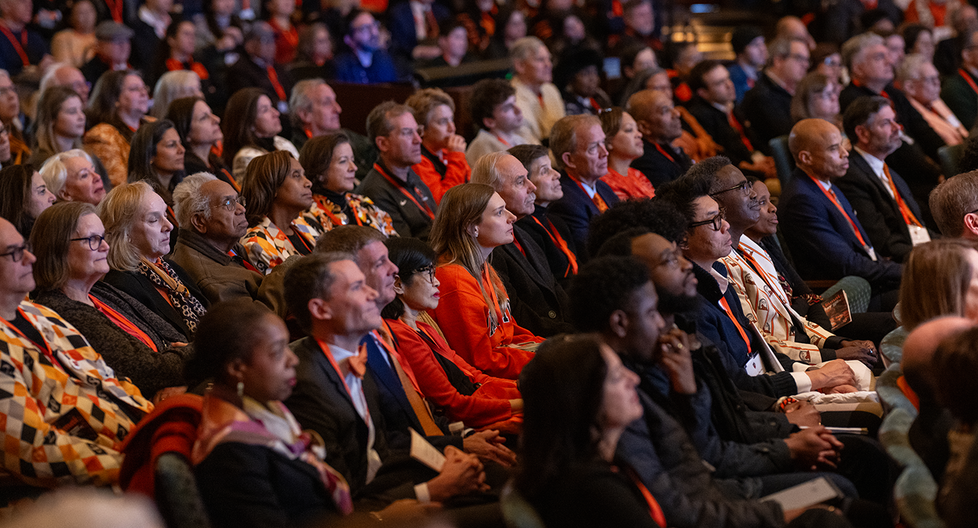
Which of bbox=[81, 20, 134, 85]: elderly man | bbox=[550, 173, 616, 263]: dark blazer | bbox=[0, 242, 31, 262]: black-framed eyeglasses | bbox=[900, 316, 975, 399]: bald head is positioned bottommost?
bbox=[550, 173, 616, 263]: dark blazer

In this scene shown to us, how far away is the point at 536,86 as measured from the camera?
6855mm

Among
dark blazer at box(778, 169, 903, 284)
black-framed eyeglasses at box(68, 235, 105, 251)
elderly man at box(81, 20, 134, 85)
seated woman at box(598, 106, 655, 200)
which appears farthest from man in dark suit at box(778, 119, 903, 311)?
elderly man at box(81, 20, 134, 85)

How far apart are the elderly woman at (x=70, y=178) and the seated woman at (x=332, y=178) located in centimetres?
91

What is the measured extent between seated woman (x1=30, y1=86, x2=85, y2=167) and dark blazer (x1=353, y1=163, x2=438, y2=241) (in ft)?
4.81

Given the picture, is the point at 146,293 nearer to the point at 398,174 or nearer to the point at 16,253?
the point at 16,253

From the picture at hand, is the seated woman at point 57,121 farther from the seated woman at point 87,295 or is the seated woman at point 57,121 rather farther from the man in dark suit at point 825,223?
the man in dark suit at point 825,223

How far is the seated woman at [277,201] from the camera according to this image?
4035mm

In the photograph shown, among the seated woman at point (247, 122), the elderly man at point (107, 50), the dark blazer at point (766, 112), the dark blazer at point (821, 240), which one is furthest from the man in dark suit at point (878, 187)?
the elderly man at point (107, 50)

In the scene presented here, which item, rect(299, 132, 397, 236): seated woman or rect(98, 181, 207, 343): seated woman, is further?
rect(299, 132, 397, 236): seated woman

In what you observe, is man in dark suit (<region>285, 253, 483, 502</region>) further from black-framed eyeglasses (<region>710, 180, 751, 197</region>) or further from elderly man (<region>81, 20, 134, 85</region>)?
elderly man (<region>81, 20, 134, 85</region>)

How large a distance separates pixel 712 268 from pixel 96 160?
2967 mm

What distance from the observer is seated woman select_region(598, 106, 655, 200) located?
5223mm

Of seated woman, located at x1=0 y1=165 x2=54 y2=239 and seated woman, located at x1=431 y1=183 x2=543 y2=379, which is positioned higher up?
seated woman, located at x1=0 y1=165 x2=54 y2=239

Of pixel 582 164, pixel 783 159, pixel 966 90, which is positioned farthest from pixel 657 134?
pixel 966 90
